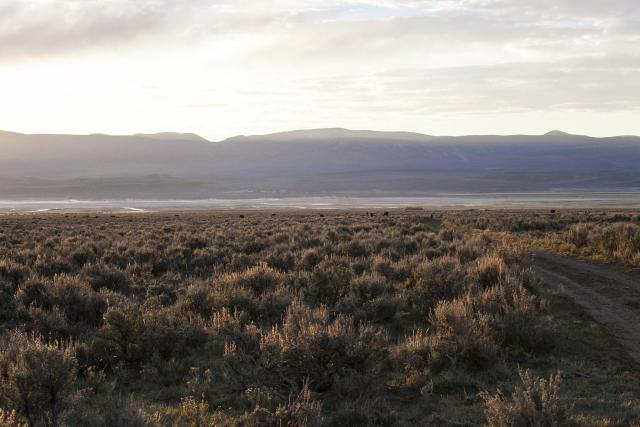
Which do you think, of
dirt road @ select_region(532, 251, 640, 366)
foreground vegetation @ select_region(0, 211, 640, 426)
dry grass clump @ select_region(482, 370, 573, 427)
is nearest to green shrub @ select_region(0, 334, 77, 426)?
foreground vegetation @ select_region(0, 211, 640, 426)

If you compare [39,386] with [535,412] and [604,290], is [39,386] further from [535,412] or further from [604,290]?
[604,290]

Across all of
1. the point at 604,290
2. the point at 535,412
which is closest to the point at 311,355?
the point at 535,412

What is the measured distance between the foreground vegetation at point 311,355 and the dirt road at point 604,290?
40 centimetres

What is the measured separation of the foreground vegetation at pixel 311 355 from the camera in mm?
5367

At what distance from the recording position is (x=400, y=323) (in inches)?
396

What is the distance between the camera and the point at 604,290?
1283 centimetres

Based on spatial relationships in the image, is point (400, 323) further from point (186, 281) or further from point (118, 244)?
point (118, 244)

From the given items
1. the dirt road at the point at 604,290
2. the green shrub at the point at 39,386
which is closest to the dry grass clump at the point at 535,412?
the dirt road at the point at 604,290

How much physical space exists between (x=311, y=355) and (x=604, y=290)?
891cm

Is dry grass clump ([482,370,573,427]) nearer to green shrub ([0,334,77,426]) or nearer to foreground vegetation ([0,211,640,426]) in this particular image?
foreground vegetation ([0,211,640,426])

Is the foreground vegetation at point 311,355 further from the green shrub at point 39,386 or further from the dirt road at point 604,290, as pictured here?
the dirt road at point 604,290

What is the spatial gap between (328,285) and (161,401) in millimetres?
5667

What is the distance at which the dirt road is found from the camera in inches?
369

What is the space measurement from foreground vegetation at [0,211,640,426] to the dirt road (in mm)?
396
